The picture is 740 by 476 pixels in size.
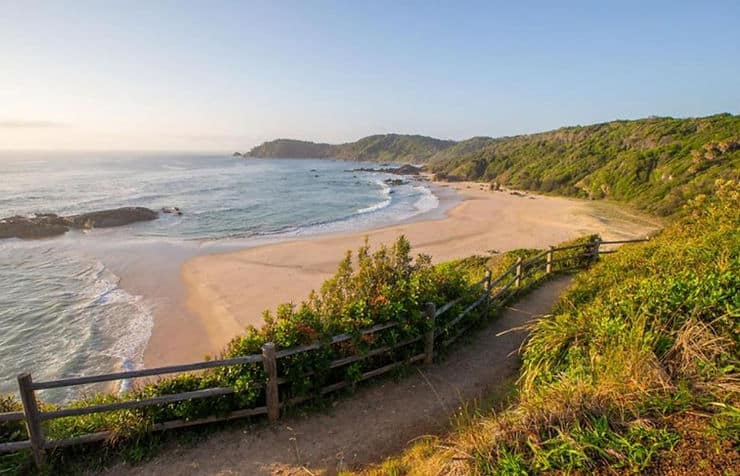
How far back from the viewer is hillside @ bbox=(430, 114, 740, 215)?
3850 centimetres

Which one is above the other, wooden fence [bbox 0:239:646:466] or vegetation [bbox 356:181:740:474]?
vegetation [bbox 356:181:740:474]

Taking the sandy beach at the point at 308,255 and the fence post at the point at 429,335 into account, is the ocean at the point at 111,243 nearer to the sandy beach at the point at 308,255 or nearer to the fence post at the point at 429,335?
the sandy beach at the point at 308,255

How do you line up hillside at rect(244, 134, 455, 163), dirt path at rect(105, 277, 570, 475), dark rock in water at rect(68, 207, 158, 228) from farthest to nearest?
1. hillside at rect(244, 134, 455, 163)
2. dark rock in water at rect(68, 207, 158, 228)
3. dirt path at rect(105, 277, 570, 475)

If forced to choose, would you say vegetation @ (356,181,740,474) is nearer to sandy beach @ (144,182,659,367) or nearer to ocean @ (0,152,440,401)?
sandy beach @ (144,182,659,367)

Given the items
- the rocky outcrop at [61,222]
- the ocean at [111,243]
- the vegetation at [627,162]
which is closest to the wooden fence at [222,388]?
the ocean at [111,243]

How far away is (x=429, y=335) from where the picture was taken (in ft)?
25.8

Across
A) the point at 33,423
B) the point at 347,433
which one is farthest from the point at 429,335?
the point at 33,423

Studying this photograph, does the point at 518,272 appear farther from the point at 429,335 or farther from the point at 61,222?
the point at 61,222

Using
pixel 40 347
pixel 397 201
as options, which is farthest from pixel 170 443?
pixel 397 201

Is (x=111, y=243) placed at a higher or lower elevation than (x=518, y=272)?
lower

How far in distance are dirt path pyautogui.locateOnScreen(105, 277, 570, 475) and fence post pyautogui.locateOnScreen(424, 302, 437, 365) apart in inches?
9.2

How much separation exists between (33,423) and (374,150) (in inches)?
7067

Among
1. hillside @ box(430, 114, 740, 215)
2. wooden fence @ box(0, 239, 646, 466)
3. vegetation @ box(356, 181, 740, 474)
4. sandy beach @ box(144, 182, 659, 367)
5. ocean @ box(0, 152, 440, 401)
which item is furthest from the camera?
hillside @ box(430, 114, 740, 215)

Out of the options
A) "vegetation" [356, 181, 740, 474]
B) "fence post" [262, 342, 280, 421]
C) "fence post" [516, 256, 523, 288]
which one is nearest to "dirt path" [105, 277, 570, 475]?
"fence post" [262, 342, 280, 421]
